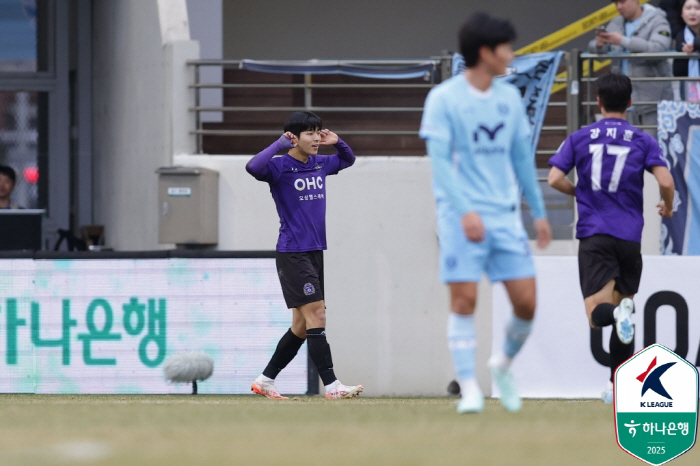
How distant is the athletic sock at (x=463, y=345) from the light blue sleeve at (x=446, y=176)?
1.81 feet

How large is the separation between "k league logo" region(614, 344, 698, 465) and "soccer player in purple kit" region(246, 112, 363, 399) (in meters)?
2.30

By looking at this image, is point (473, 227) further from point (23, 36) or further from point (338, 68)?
point (23, 36)

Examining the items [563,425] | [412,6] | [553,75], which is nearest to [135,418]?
[563,425]

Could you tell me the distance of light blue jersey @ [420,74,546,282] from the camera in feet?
19.1

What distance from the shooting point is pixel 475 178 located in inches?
232

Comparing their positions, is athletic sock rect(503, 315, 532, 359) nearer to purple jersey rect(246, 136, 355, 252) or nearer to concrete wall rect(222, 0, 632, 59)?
purple jersey rect(246, 136, 355, 252)

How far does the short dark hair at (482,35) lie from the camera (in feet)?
19.3

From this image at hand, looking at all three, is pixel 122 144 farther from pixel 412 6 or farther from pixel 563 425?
pixel 563 425

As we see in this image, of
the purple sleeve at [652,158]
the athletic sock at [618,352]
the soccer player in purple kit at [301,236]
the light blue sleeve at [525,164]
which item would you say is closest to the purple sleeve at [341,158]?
the soccer player in purple kit at [301,236]

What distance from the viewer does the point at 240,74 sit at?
49.8ft

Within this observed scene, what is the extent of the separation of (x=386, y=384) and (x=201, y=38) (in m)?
5.01

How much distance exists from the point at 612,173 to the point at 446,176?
8.32ft

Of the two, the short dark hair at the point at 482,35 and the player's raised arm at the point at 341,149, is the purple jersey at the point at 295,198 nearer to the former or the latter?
the player's raised arm at the point at 341,149

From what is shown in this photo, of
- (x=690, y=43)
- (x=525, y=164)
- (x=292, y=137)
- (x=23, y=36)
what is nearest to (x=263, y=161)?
(x=292, y=137)
